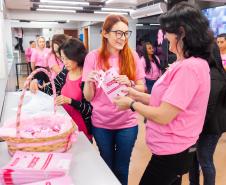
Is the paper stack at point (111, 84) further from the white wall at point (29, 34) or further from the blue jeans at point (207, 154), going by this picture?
the white wall at point (29, 34)

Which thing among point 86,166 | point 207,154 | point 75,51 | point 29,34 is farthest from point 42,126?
point 29,34

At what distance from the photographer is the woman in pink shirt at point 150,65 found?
170 inches

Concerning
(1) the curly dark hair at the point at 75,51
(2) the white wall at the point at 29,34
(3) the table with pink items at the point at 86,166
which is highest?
(2) the white wall at the point at 29,34

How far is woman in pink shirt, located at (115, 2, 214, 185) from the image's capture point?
1.11 m

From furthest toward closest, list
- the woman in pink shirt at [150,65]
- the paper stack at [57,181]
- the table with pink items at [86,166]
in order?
the woman in pink shirt at [150,65] < the table with pink items at [86,166] < the paper stack at [57,181]

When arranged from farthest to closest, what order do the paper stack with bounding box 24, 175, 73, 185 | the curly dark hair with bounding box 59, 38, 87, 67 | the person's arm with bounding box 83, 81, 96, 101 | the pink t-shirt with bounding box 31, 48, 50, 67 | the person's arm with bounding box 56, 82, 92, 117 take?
1. the pink t-shirt with bounding box 31, 48, 50, 67
2. the curly dark hair with bounding box 59, 38, 87, 67
3. the person's arm with bounding box 56, 82, 92, 117
4. the person's arm with bounding box 83, 81, 96, 101
5. the paper stack with bounding box 24, 175, 73, 185

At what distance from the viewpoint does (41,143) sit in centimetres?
111

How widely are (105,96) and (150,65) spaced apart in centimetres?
277

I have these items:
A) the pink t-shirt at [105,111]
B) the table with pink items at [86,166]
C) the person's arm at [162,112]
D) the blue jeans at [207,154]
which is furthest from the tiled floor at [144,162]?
the person's arm at [162,112]

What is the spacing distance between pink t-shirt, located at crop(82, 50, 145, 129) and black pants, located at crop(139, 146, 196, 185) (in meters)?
0.45

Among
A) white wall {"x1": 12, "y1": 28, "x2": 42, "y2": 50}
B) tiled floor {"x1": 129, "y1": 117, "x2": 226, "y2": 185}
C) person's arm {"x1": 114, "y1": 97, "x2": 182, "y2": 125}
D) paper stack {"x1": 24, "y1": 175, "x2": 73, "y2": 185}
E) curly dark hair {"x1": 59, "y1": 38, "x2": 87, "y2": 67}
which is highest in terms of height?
white wall {"x1": 12, "y1": 28, "x2": 42, "y2": 50}

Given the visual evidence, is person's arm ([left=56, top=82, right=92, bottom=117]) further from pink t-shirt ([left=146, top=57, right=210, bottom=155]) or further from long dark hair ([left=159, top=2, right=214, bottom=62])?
long dark hair ([left=159, top=2, right=214, bottom=62])

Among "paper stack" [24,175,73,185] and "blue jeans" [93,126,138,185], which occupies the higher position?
"paper stack" [24,175,73,185]

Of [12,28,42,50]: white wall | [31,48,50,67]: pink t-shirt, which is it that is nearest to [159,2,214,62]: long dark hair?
[31,48,50,67]: pink t-shirt
